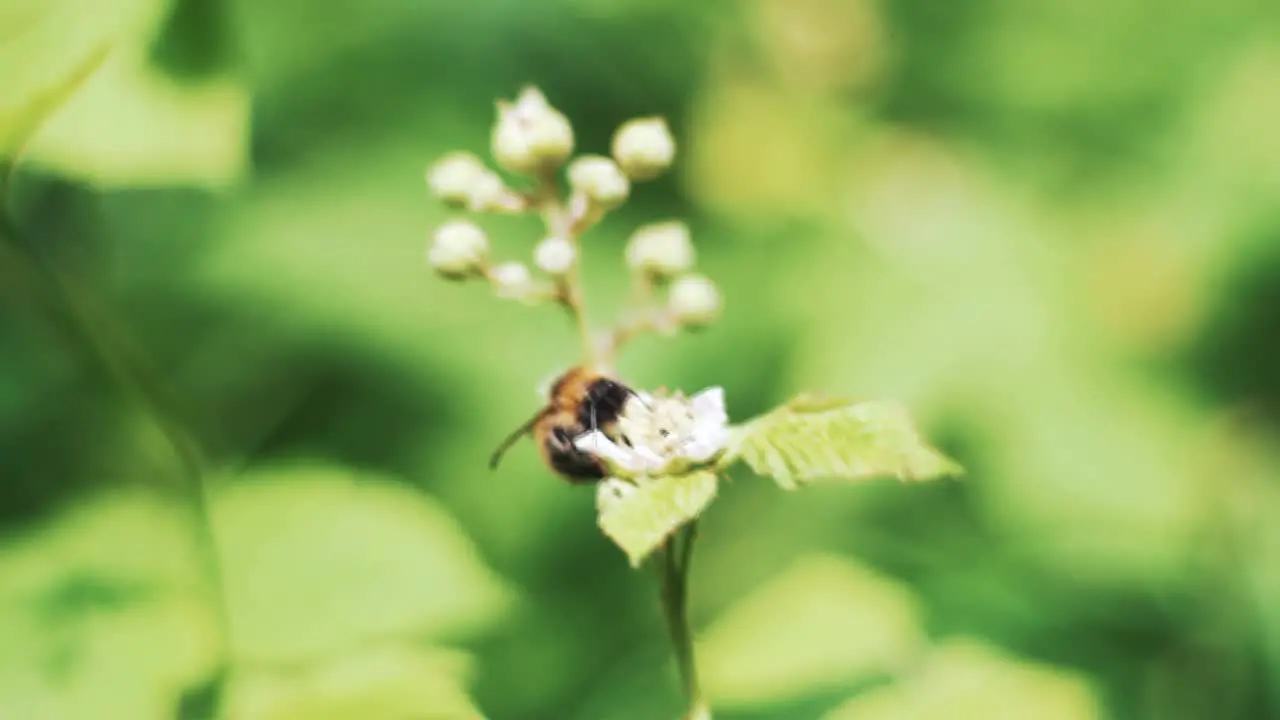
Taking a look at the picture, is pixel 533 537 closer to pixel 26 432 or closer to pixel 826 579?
pixel 826 579

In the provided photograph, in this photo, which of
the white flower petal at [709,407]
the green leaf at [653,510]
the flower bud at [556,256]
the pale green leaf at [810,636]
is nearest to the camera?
the green leaf at [653,510]

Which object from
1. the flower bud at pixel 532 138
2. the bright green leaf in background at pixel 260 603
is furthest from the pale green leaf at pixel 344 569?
the flower bud at pixel 532 138

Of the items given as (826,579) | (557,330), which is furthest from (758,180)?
(826,579)

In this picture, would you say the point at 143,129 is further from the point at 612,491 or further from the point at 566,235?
the point at 612,491

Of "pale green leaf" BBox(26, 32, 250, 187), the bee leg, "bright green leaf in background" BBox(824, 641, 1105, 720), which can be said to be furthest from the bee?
"pale green leaf" BBox(26, 32, 250, 187)

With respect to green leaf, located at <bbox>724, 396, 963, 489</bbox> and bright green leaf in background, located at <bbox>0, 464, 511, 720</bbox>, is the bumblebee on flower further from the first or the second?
bright green leaf in background, located at <bbox>0, 464, 511, 720</bbox>

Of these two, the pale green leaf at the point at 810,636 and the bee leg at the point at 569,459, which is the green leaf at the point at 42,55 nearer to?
the bee leg at the point at 569,459

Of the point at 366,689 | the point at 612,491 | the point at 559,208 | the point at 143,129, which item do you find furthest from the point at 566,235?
the point at 143,129
